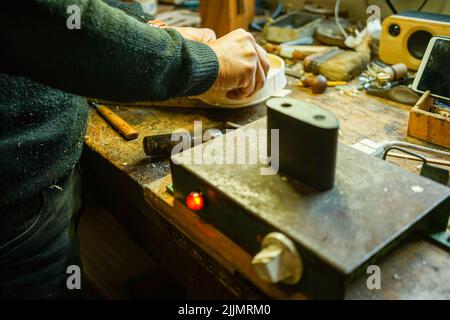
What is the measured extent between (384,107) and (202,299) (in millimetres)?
656

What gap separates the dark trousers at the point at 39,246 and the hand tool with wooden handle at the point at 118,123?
0.15 m

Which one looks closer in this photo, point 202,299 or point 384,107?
point 202,299

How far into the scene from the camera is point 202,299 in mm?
875

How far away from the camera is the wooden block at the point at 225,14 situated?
1.62 meters

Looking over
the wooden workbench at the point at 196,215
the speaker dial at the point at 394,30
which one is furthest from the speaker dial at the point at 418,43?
the wooden workbench at the point at 196,215

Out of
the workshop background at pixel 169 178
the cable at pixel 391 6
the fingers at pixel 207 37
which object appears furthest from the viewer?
the cable at pixel 391 6

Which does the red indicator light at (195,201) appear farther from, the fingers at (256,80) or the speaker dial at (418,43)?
the speaker dial at (418,43)

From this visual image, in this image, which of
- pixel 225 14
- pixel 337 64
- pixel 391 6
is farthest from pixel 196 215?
pixel 391 6

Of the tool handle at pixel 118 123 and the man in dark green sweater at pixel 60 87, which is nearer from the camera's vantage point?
the man in dark green sweater at pixel 60 87

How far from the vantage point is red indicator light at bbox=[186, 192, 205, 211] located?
715mm

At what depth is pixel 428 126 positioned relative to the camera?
0.97 m

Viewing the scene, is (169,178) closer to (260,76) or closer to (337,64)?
(260,76)
